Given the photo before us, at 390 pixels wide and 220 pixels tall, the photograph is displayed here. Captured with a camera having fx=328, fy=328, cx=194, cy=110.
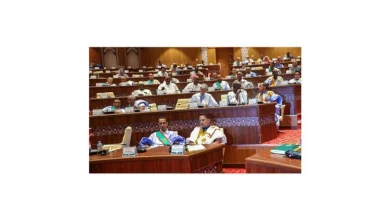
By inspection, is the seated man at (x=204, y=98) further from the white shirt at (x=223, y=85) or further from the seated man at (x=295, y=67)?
the seated man at (x=295, y=67)

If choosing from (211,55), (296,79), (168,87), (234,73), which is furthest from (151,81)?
(296,79)

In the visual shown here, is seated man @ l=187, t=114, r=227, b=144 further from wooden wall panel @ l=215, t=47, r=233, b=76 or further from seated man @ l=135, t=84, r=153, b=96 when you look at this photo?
seated man @ l=135, t=84, r=153, b=96

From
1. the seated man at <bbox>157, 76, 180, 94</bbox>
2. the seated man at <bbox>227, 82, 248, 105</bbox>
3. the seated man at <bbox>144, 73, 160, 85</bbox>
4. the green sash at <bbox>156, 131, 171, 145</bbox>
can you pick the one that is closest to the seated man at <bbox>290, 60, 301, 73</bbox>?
the seated man at <bbox>227, 82, 248, 105</bbox>

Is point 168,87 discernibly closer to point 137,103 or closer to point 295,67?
point 137,103

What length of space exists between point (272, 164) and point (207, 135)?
4.56ft

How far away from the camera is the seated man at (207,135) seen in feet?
12.7

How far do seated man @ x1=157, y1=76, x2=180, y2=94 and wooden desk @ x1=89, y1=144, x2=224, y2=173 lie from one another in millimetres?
2953

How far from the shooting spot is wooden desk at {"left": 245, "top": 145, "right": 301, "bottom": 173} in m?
2.64

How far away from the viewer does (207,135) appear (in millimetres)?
3941

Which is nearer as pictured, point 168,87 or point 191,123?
point 191,123

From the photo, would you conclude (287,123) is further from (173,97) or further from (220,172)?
(173,97)

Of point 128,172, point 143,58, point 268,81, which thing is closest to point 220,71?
point 268,81
